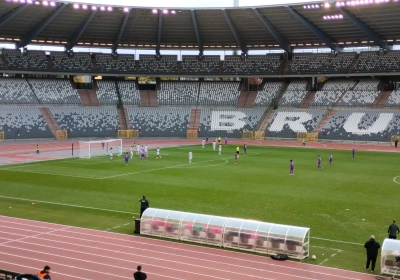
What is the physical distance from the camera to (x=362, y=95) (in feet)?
224

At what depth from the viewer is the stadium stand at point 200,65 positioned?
250 feet

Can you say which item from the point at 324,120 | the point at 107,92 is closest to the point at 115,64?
the point at 107,92

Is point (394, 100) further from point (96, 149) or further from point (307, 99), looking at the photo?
point (96, 149)

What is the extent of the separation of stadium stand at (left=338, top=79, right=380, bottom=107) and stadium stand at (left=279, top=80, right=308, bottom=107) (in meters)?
6.39

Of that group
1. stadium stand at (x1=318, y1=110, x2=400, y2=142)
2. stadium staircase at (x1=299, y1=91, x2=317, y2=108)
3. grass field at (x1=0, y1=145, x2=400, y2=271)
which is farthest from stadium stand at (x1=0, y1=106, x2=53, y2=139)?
stadium stand at (x1=318, y1=110, x2=400, y2=142)

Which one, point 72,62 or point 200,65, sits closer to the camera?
point 72,62

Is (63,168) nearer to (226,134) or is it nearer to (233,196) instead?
(233,196)

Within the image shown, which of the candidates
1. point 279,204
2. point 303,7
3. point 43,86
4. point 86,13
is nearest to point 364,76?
point 303,7

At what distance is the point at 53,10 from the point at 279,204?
146 ft

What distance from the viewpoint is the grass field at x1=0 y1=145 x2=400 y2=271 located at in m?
20.5

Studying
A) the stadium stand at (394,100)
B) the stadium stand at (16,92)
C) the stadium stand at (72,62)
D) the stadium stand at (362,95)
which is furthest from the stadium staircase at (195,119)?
the stadium stand at (394,100)

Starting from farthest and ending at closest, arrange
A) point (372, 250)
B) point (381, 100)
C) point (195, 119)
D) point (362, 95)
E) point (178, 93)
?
point (178, 93) → point (195, 119) → point (362, 95) → point (381, 100) → point (372, 250)

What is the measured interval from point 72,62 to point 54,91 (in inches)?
213

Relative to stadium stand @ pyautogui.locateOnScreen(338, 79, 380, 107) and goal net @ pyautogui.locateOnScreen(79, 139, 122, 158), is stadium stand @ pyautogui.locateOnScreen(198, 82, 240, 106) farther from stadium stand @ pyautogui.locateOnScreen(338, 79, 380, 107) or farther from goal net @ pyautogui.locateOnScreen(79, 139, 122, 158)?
goal net @ pyautogui.locateOnScreen(79, 139, 122, 158)
